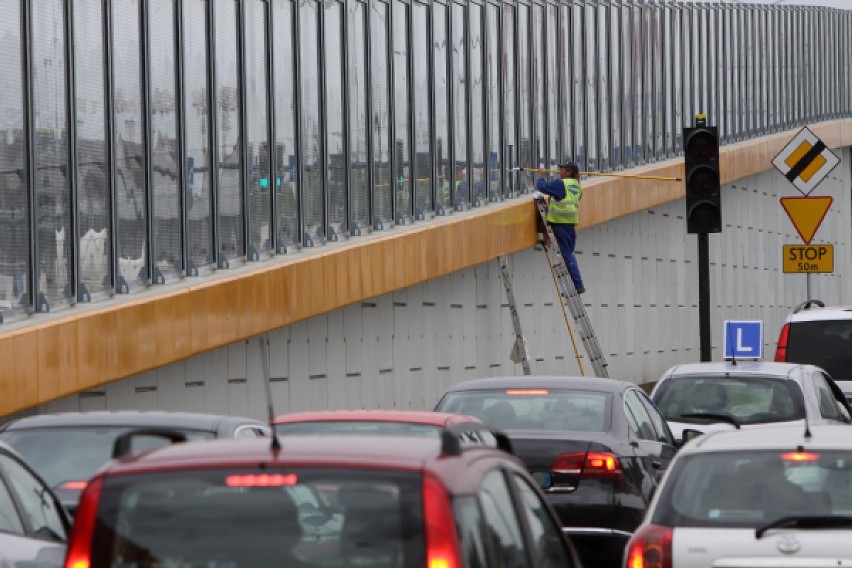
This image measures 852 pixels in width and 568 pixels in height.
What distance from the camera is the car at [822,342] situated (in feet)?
71.0

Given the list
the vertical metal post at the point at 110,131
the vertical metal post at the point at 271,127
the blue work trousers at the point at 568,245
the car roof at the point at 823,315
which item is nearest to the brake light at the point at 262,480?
the vertical metal post at the point at 110,131

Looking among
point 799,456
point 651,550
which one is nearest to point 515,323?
point 799,456

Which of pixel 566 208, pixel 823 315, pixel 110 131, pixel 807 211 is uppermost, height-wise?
pixel 110 131

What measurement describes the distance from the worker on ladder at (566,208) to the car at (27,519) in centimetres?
1978

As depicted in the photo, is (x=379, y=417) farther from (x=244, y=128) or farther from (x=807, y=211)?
(x=807, y=211)

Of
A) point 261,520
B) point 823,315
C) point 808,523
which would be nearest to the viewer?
point 261,520

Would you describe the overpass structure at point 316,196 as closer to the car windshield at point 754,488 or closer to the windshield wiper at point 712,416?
the windshield wiper at point 712,416

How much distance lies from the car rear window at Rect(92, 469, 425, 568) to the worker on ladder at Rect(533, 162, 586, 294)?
Result: 2272cm

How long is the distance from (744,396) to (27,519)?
31.0ft

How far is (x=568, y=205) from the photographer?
28.6 m

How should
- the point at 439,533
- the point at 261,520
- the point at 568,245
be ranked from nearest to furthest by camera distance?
the point at 439,533
the point at 261,520
the point at 568,245

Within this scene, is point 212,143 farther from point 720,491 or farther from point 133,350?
point 720,491

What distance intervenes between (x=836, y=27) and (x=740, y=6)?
12.4 metres

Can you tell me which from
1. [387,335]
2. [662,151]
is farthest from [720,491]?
[662,151]
